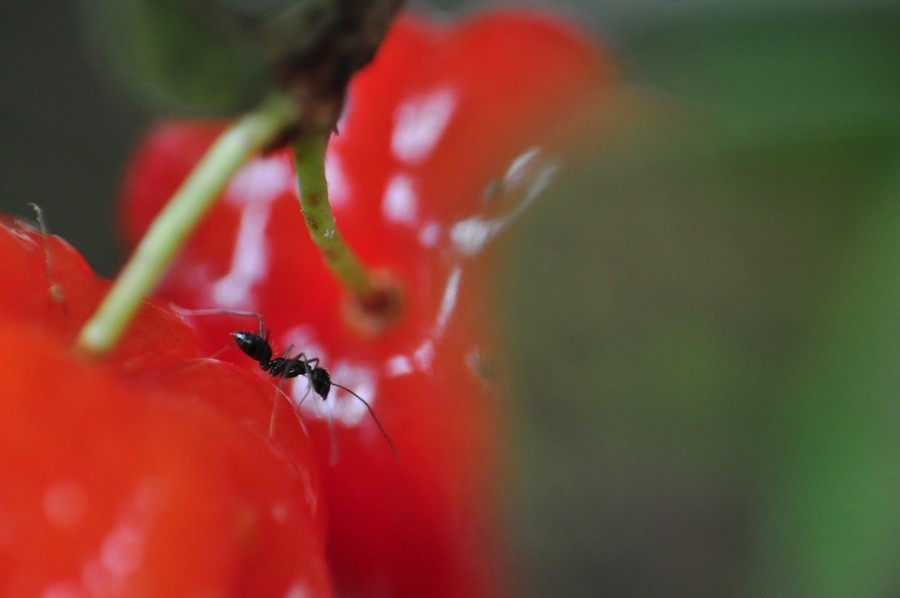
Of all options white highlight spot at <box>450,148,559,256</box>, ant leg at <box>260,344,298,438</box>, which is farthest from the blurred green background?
ant leg at <box>260,344,298,438</box>

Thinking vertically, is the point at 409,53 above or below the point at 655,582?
above

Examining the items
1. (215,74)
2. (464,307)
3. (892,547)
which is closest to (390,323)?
(464,307)

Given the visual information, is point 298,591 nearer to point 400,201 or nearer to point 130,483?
point 130,483

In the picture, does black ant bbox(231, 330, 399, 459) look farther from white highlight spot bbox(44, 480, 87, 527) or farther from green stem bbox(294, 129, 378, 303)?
white highlight spot bbox(44, 480, 87, 527)

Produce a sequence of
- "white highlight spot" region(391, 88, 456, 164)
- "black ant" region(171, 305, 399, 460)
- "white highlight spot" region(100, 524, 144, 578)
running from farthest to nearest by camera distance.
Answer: "white highlight spot" region(391, 88, 456, 164)
"black ant" region(171, 305, 399, 460)
"white highlight spot" region(100, 524, 144, 578)

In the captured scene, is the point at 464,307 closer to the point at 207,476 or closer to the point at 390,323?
the point at 390,323

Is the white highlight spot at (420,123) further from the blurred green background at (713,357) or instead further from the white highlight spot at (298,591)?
the white highlight spot at (298,591)

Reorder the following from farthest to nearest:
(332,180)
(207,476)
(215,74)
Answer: (332,180)
(215,74)
(207,476)

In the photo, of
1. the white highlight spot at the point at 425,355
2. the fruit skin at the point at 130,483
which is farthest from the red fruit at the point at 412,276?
the fruit skin at the point at 130,483
